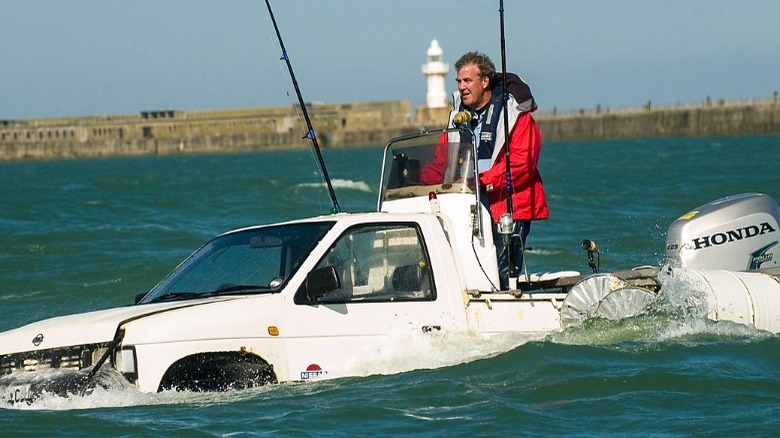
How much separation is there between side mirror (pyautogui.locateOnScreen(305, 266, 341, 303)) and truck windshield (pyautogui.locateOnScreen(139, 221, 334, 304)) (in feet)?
0.77

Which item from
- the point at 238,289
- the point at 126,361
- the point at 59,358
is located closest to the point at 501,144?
the point at 238,289

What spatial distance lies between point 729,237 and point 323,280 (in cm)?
360

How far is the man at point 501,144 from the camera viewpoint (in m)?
9.80

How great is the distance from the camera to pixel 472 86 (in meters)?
10.0

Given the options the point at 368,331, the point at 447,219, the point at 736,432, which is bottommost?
the point at 736,432

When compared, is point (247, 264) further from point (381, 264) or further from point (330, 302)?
point (381, 264)

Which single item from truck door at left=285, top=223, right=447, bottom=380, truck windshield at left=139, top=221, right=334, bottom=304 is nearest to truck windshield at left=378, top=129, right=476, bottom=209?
truck door at left=285, top=223, right=447, bottom=380

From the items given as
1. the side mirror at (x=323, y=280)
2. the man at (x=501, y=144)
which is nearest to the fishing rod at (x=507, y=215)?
the man at (x=501, y=144)

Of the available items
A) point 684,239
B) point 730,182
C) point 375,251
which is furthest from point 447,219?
point 730,182

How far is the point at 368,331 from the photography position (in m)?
8.73

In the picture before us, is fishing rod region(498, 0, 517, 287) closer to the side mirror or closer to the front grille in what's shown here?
the side mirror

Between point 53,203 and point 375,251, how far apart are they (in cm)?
3304

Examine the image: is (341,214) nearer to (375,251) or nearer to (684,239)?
(375,251)

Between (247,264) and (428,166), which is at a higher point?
(428,166)
